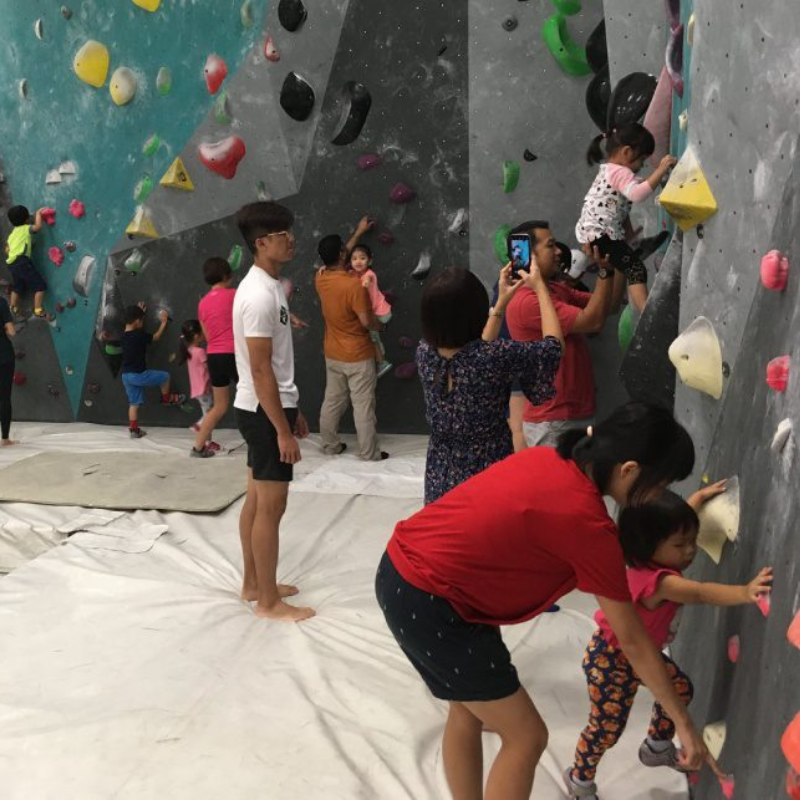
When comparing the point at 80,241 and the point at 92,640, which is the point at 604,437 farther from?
the point at 80,241

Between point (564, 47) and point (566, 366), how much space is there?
2286mm

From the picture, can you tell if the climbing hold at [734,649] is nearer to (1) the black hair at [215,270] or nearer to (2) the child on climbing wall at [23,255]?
(1) the black hair at [215,270]

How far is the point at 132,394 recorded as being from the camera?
5.57m

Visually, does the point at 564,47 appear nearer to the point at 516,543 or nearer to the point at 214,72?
the point at 214,72

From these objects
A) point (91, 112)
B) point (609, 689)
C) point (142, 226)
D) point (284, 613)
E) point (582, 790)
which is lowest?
point (284, 613)

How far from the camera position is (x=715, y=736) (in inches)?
63.1

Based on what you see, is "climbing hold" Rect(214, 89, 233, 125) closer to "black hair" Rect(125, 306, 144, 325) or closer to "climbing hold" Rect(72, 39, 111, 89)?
"climbing hold" Rect(72, 39, 111, 89)

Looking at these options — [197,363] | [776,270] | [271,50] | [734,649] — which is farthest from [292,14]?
[734,649]

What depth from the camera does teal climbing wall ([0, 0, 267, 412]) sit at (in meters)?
5.27

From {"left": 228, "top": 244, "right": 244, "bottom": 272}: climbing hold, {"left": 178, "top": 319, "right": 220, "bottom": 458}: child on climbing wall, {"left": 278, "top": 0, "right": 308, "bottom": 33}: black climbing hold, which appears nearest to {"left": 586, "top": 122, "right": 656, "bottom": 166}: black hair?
{"left": 278, "top": 0, "right": 308, "bottom": 33}: black climbing hold

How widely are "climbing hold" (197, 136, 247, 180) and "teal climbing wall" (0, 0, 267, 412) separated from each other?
21 cm

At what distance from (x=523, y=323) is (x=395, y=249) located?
245 centimetres

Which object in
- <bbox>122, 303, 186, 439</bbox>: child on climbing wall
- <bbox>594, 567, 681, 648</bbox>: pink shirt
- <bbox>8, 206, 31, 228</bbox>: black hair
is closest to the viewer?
<bbox>594, 567, 681, 648</bbox>: pink shirt

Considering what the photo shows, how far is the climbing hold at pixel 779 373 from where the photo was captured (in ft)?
4.42
